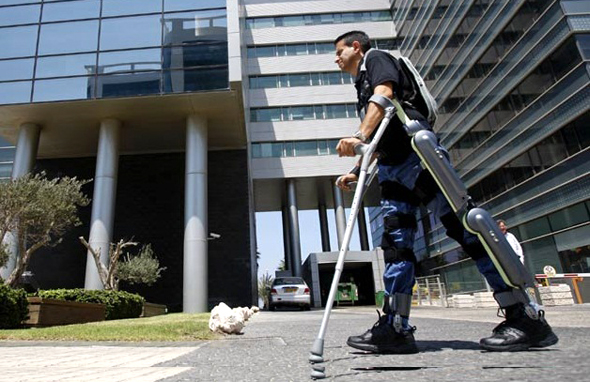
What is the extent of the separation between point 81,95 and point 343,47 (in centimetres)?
1869

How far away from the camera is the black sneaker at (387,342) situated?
2.19m

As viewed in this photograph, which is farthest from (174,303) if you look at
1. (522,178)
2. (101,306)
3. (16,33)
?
(522,178)

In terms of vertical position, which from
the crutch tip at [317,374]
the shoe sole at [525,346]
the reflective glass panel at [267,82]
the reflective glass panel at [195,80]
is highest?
the reflective glass panel at [267,82]

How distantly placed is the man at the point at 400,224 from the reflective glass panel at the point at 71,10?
22.1 m

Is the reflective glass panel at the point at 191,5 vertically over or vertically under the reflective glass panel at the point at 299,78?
under

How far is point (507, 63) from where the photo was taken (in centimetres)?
1880

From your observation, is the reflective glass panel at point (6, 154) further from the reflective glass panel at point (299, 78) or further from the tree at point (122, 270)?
the reflective glass panel at point (299, 78)

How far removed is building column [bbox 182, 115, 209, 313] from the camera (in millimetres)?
16969

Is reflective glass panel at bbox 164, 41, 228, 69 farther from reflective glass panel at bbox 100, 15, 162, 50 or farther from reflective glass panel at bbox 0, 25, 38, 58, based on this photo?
reflective glass panel at bbox 0, 25, 38, 58

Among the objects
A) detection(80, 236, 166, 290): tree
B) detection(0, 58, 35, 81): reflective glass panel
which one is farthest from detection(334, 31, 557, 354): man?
detection(0, 58, 35, 81): reflective glass panel

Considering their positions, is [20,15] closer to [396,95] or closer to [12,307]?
[12,307]

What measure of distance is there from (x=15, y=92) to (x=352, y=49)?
68.7 ft

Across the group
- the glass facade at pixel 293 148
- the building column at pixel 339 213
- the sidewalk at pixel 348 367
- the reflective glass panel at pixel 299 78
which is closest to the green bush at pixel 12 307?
the sidewalk at pixel 348 367

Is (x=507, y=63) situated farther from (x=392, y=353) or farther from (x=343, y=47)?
(x=392, y=353)
